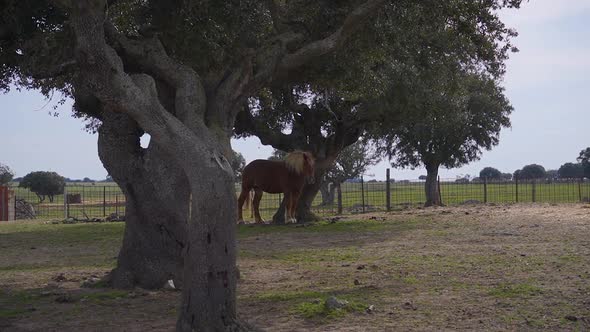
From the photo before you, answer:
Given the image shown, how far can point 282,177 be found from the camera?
65.7ft

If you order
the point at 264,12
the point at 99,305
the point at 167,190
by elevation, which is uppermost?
the point at 264,12

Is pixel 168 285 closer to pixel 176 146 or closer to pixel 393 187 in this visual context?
pixel 176 146

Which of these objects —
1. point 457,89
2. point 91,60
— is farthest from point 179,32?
point 457,89

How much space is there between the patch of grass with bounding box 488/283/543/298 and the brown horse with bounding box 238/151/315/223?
36.9 feet

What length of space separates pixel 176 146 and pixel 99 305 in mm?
3166

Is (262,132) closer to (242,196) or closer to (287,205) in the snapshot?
(242,196)

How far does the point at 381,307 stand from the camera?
756cm

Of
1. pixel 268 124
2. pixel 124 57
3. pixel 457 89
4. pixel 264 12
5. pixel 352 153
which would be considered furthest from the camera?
pixel 352 153

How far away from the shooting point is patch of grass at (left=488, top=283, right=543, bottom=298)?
785 cm

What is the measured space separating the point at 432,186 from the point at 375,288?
2248cm

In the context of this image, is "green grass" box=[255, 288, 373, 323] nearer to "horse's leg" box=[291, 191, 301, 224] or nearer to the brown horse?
the brown horse

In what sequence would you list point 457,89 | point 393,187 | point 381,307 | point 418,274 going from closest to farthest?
point 381,307 < point 418,274 < point 457,89 < point 393,187

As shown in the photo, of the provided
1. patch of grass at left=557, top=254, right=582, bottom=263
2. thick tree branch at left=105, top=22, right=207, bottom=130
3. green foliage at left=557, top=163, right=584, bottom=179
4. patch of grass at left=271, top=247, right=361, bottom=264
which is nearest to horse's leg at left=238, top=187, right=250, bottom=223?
patch of grass at left=271, top=247, right=361, bottom=264

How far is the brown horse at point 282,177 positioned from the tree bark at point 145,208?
1001 cm
